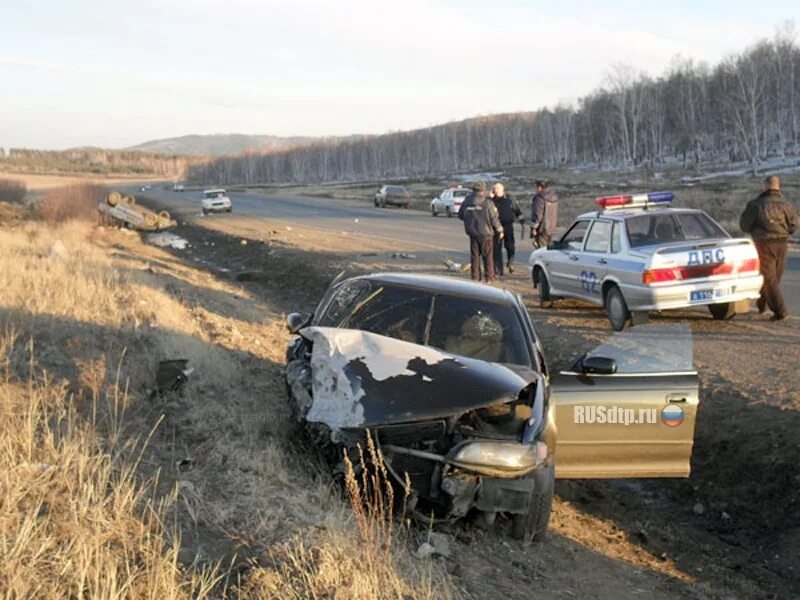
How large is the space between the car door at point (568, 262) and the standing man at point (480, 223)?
1934 mm

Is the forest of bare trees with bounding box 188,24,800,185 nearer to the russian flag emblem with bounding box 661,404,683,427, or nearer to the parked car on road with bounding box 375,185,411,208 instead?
the parked car on road with bounding box 375,185,411,208

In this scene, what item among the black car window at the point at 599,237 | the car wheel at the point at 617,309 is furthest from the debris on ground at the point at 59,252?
the car wheel at the point at 617,309

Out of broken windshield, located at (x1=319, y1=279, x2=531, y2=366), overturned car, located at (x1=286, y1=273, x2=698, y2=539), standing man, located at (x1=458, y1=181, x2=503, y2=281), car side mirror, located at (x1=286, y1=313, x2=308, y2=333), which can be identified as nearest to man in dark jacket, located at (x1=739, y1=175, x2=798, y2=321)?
overturned car, located at (x1=286, y1=273, x2=698, y2=539)

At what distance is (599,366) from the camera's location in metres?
5.46

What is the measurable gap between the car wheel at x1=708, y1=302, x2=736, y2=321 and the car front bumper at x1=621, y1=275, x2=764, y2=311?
0.57 meters

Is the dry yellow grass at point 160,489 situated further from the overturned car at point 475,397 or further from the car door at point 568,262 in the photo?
the car door at point 568,262

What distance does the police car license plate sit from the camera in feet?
31.3

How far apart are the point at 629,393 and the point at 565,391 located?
1.45 feet

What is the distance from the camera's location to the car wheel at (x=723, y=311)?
10320 millimetres

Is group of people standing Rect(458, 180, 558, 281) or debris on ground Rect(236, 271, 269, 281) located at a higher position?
group of people standing Rect(458, 180, 558, 281)

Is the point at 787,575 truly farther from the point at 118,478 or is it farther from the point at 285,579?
the point at 118,478

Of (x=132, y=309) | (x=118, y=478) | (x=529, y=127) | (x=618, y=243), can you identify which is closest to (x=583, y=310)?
(x=618, y=243)

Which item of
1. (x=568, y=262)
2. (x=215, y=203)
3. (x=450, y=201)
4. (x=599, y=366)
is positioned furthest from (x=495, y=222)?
(x=215, y=203)

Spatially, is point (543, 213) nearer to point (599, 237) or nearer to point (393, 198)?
point (599, 237)
